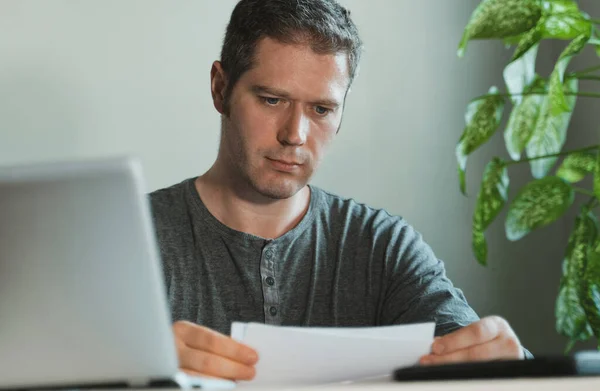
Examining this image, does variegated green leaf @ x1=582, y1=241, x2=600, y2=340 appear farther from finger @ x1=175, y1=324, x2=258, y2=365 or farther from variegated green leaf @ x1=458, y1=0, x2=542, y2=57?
finger @ x1=175, y1=324, x2=258, y2=365

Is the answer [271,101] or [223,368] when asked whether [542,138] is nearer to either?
[271,101]

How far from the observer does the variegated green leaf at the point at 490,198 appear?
1993 mm

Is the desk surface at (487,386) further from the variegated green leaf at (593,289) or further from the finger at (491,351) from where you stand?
the variegated green leaf at (593,289)

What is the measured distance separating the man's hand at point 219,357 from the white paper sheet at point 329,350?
13 mm

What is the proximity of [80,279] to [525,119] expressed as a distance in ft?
4.77

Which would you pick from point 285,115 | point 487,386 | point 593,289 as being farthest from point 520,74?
point 487,386

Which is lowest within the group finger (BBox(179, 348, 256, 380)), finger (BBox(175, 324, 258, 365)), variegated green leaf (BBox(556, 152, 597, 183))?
finger (BBox(179, 348, 256, 380))

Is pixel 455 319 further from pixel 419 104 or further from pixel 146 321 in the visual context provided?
pixel 419 104

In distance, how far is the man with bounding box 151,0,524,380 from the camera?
1696mm

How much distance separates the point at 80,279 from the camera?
30.6 inches

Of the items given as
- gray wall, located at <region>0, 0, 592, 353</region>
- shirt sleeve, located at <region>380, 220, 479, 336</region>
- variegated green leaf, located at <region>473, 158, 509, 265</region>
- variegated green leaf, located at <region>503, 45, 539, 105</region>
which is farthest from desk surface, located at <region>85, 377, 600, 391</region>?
gray wall, located at <region>0, 0, 592, 353</region>

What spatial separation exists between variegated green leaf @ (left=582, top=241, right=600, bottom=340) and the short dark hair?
652mm

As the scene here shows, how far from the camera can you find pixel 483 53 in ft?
8.53

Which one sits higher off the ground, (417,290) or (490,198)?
(490,198)
